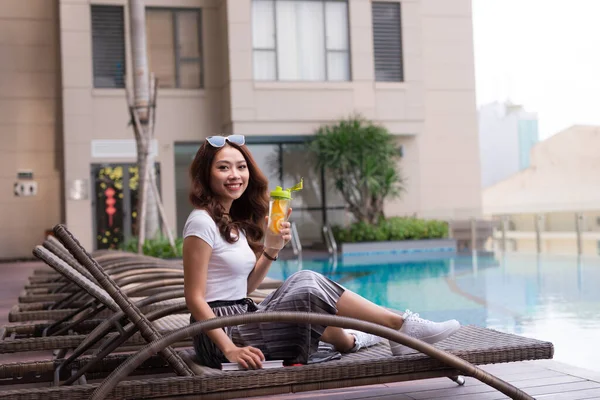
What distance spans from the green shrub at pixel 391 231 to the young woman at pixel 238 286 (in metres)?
14.8

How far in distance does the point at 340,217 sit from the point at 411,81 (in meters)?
4.13

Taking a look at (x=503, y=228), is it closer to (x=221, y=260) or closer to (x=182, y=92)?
(x=182, y=92)

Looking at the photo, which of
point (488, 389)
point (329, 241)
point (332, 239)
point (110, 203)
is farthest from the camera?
point (329, 241)

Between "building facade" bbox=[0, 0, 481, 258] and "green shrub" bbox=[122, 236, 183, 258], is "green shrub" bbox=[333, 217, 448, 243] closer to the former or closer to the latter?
"building facade" bbox=[0, 0, 481, 258]

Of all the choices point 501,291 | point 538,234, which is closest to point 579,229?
point 538,234

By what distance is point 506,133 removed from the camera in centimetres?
6950

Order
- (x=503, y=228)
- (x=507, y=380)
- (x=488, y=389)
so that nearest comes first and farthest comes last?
(x=488, y=389)
(x=507, y=380)
(x=503, y=228)

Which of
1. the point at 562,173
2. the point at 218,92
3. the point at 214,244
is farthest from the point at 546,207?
the point at 562,173

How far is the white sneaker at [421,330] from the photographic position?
3186mm

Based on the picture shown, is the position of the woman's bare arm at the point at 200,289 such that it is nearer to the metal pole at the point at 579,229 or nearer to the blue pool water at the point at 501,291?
the blue pool water at the point at 501,291

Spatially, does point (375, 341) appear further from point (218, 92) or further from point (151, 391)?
point (218, 92)

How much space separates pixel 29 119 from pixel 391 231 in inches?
374

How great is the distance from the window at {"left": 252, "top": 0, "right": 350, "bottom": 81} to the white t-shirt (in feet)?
52.4

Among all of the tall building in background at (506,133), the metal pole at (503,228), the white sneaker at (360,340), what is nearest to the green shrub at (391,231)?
the metal pole at (503,228)
